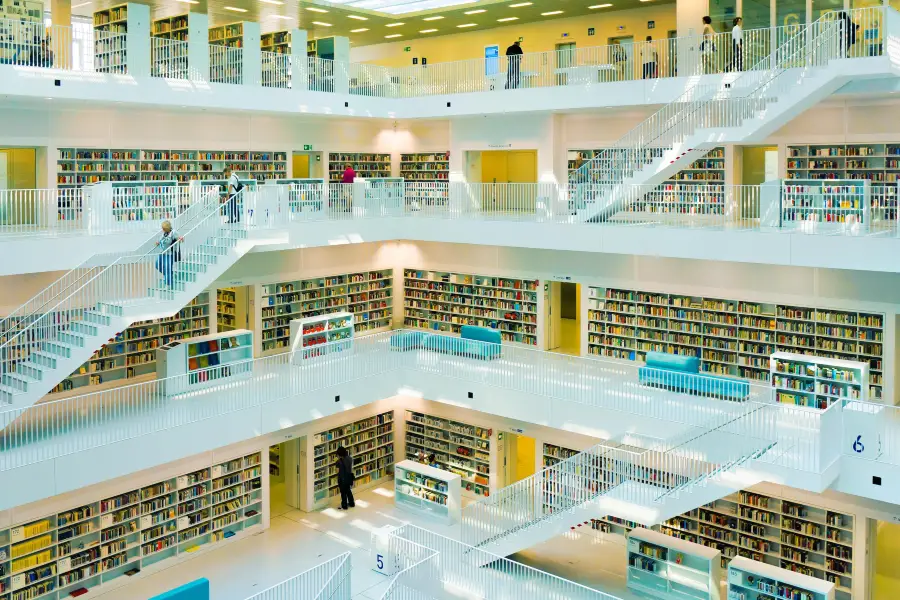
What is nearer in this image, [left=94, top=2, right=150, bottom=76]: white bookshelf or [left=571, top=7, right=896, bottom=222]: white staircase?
[left=571, top=7, right=896, bottom=222]: white staircase

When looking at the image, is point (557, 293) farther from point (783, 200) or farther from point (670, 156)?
point (783, 200)

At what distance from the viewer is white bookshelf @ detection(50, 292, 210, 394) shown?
55.1 ft

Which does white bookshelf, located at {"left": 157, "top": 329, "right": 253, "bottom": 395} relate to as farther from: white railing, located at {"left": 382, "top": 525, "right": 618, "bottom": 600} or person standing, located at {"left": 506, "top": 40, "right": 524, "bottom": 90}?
person standing, located at {"left": 506, "top": 40, "right": 524, "bottom": 90}

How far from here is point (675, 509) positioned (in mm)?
12773

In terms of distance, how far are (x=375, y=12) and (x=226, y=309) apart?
26.0 ft

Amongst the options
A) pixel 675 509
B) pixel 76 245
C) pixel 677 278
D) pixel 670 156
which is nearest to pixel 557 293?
pixel 677 278

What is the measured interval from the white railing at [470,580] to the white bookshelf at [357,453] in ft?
16.4

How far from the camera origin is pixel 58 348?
44.1 feet

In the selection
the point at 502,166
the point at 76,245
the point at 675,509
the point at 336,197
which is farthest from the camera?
the point at 502,166

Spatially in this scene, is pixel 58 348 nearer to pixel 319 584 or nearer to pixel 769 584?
pixel 319 584

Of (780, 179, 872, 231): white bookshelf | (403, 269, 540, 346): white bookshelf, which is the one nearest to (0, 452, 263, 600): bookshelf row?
(403, 269, 540, 346): white bookshelf

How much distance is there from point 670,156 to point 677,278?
2685 mm

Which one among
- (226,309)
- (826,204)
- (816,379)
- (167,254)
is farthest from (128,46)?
(816,379)

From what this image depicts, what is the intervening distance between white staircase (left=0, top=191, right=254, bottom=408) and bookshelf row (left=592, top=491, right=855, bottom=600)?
9.03m
